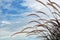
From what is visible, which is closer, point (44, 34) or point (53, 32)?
point (53, 32)

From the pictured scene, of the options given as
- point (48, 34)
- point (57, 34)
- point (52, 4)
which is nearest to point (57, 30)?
point (57, 34)

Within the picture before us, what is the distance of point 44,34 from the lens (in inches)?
99.7

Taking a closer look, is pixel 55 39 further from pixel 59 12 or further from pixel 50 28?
pixel 59 12

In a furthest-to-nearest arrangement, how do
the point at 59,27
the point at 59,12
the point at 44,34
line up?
1. the point at 44,34
2. the point at 59,12
3. the point at 59,27

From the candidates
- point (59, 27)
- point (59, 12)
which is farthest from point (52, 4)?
point (59, 27)

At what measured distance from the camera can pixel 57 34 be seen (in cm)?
224

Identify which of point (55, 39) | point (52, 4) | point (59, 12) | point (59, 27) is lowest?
point (55, 39)

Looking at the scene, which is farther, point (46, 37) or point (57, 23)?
point (46, 37)

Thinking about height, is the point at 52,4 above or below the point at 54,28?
above

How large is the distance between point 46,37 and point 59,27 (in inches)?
14.9

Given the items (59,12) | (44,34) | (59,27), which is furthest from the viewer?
(44,34)

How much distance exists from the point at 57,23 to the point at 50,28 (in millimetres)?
249

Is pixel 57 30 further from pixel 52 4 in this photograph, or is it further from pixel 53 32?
pixel 52 4

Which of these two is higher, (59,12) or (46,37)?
(59,12)
